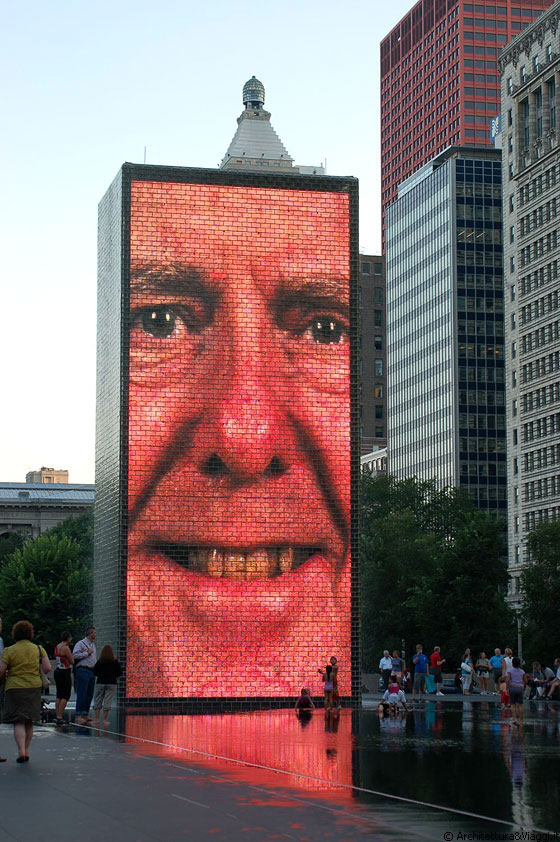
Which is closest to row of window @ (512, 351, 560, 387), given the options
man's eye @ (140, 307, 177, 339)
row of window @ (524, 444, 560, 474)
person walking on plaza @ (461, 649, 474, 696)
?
row of window @ (524, 444, 560, 474)

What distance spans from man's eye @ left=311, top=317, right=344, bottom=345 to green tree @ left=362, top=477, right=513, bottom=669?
33.7m

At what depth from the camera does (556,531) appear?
90500 millimetres

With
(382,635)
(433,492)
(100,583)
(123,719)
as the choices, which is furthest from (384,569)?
(123,719)

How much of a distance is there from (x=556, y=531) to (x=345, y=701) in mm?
42227

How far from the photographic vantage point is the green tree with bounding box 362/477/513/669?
8469cm

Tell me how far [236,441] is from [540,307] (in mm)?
98014

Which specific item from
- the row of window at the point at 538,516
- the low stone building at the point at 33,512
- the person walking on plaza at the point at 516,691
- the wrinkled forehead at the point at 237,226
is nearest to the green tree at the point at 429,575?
the row of window at the point at 538,516

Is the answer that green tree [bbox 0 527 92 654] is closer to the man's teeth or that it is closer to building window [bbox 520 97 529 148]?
the man's teeth

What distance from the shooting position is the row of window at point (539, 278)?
142 m

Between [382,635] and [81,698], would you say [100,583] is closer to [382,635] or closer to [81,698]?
[81,698]

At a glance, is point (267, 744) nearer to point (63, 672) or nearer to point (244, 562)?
point (63, 672)

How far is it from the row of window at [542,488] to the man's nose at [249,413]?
90.6 metres

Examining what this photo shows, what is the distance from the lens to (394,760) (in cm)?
2420

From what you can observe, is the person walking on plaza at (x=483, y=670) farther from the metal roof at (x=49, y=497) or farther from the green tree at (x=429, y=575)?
the metal roof at (x=49, y=497)
